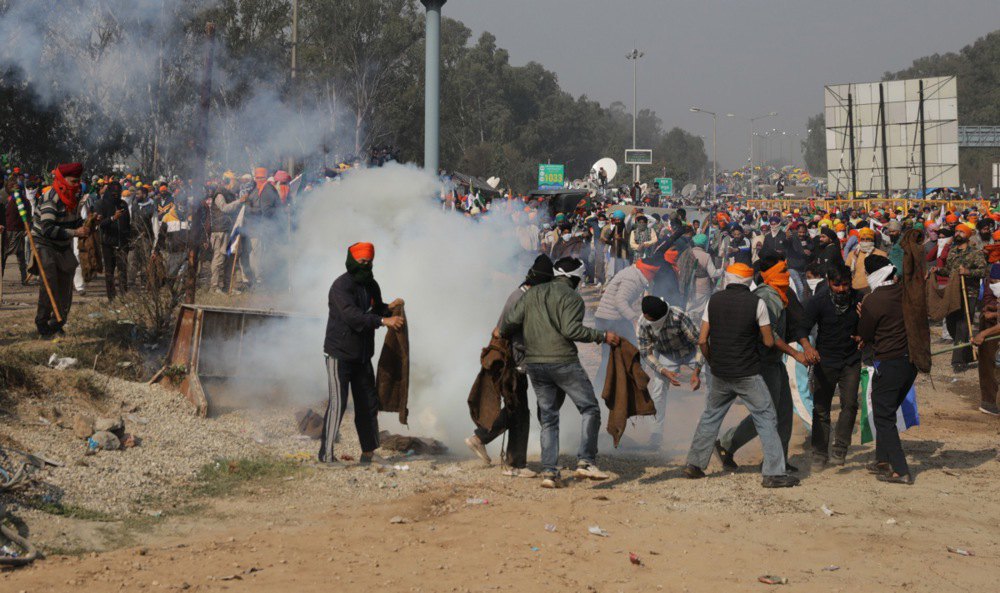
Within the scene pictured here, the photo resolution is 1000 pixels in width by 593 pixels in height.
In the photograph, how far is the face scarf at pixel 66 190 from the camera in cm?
1009

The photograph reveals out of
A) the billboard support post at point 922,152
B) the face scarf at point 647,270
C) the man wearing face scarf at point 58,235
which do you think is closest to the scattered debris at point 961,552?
the face scarf at point 647,270

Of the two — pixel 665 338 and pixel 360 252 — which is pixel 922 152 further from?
pixel 360 252

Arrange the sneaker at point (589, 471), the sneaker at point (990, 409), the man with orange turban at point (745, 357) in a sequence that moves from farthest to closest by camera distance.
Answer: the sneaker at point (990, 409) → the sneaker at point (589, 471) → the man with orange turban at point (745, 357)

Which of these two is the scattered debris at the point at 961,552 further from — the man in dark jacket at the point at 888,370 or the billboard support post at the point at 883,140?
the billboard support post at the point at 883,140

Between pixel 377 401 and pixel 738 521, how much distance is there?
3.02m

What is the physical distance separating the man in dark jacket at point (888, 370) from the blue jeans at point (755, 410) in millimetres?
913

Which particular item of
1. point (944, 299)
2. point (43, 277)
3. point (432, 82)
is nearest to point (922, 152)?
point (944, 299)

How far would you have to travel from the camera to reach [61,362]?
31.7 ft

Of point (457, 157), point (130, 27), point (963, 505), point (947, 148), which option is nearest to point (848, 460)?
point (963, 505)

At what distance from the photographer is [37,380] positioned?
29.2 ft

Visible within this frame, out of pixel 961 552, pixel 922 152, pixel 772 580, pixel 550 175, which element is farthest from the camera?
pixel 550 175

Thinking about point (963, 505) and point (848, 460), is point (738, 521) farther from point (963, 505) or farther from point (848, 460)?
point (848, 460)

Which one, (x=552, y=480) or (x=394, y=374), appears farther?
(x=394, y=374)

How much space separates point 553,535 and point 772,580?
138 centimetres
